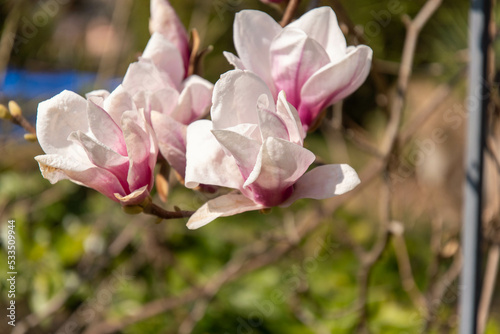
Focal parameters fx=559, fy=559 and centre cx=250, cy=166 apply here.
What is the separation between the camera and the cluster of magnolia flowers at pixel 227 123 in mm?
371

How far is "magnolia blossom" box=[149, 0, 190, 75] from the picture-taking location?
0.49 metres

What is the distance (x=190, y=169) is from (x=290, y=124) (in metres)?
0.07

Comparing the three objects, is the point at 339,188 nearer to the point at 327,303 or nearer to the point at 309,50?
the point at 309,50

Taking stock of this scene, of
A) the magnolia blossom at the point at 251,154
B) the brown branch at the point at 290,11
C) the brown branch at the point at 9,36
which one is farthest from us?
the brown branch at the point at 9,36

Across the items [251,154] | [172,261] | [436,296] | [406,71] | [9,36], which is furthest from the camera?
[172,261]

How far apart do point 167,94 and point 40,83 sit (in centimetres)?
113

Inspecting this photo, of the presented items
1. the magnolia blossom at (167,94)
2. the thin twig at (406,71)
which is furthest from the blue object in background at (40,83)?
the magnolia blossom at (167,94)

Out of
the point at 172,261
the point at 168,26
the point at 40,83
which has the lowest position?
the point at 172,261

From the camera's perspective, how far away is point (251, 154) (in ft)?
1.21

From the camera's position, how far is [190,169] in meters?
0.38

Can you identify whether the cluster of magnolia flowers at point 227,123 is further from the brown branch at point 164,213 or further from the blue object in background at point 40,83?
the blue object in background at point 40,83

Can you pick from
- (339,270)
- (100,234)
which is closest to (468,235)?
(339,270)

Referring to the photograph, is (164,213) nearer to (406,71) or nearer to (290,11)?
(290,11)

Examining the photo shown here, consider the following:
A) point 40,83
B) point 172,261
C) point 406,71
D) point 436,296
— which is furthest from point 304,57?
point 40,83
